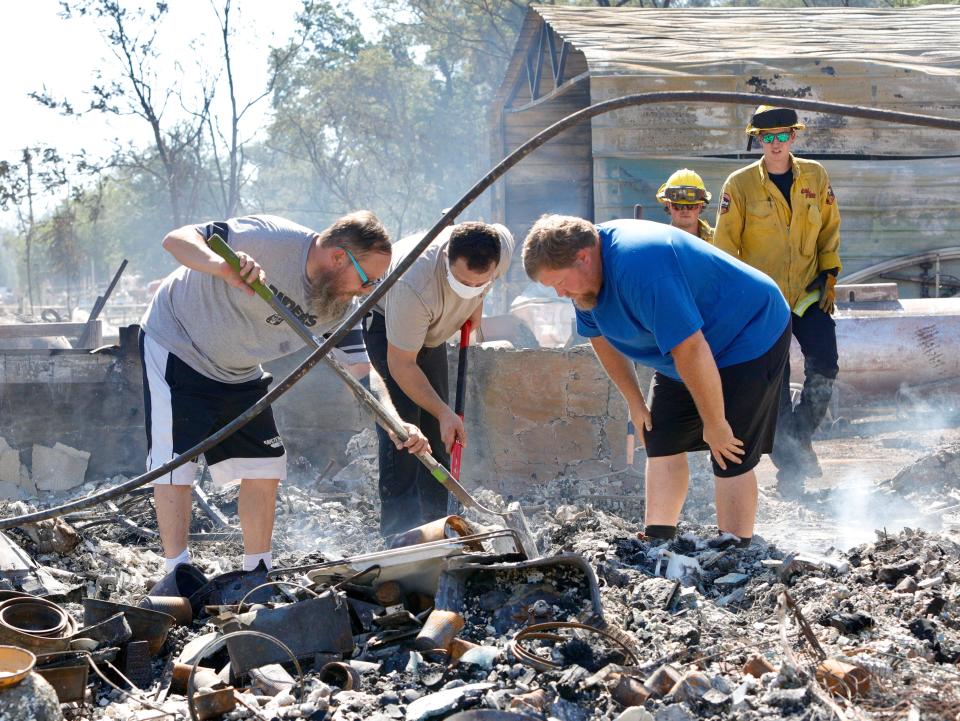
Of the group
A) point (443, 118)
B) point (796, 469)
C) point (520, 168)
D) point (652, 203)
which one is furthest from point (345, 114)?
point (796, 469)

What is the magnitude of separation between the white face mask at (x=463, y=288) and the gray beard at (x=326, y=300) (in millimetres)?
478

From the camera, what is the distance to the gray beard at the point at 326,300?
13.4 ft

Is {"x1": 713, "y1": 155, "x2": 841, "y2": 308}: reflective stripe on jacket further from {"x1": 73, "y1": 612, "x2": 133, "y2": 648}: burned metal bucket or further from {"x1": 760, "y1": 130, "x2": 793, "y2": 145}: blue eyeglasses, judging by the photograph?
{"x1": 73, "y1": 612, "x2": 133, "y2": 648}: burned metal bucket

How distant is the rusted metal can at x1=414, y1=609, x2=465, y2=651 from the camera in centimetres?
318

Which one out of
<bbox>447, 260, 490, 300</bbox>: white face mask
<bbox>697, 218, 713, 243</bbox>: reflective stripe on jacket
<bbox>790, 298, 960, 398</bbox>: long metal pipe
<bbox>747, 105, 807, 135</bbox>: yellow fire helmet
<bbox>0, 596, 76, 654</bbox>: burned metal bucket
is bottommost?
<bbox>0, 596, 76, 654</bbox>: burned metal bucket

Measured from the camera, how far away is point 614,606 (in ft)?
11.4

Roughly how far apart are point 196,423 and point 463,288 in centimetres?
129

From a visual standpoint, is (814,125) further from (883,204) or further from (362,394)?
(362,394)

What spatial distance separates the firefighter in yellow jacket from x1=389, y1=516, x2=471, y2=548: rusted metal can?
113 inches

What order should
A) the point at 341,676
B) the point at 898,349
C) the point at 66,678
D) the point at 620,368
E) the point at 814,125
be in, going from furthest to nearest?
the point at 814,125 → the point at 898,349 → the point at 620,368 → the point at 341,676 → the point at 66,678

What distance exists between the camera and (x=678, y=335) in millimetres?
3658

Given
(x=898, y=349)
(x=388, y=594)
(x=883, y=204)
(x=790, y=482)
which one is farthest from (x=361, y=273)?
(x=883, y=204)

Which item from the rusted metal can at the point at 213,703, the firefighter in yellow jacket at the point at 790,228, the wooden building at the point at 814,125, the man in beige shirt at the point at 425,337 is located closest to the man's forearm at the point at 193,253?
the man in beige shirt at the point at 425,337

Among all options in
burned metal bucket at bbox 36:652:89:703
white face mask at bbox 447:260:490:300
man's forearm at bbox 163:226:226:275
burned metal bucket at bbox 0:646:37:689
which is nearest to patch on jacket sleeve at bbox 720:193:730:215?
white face mask at bbox 447:260:490:300
